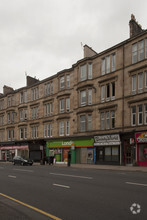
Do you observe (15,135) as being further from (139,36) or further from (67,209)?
(67,209)

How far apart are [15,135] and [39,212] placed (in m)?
40.7

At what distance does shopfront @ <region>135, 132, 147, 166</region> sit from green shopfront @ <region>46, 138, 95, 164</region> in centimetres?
680

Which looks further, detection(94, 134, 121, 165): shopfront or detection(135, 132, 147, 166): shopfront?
detection(94, 134, 121, 165): shopfront

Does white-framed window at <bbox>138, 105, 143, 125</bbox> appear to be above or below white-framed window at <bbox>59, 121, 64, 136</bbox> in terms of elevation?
above

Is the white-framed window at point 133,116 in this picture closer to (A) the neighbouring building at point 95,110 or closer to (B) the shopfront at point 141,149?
(A) the neighbouring building at point 95,110

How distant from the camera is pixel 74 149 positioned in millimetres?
33375

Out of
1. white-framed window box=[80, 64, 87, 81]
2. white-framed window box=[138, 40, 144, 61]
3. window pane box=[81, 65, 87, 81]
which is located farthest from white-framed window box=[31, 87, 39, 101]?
white-framed window box=[138, 40, 144, 61]

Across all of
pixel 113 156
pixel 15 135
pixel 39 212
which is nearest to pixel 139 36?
pixel 113 156

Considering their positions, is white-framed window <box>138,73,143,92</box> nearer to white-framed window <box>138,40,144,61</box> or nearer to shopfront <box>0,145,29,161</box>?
white-framed window <box>138,40,144,61</box>

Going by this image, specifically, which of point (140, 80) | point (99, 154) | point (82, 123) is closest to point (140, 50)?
point (140, 80)

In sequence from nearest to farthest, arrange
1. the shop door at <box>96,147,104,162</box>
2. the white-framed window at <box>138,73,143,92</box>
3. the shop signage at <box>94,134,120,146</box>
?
the white-framed window at <box>138,73,143,92</box> → the shop signage at <box>94,134,120,146</box> → the shop door at <box>96,147,104,162</box>

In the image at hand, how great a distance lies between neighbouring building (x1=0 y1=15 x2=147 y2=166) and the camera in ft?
85.9

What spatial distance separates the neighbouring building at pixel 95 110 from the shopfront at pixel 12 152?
320 millimetres

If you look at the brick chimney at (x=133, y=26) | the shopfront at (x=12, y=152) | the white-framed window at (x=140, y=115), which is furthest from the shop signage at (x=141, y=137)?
the shopfront at (x=12, y=152)
